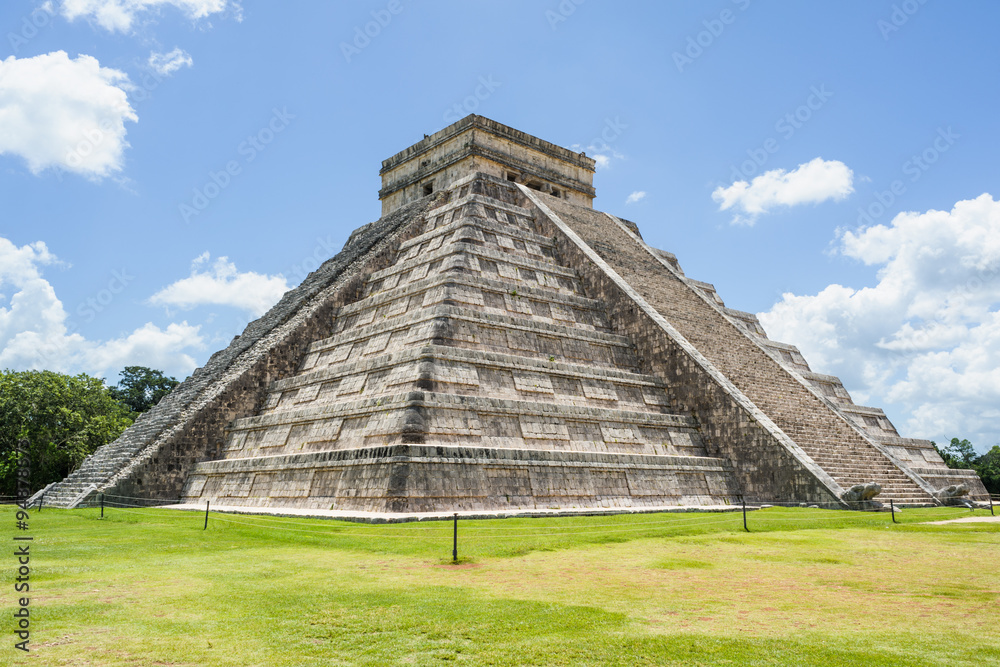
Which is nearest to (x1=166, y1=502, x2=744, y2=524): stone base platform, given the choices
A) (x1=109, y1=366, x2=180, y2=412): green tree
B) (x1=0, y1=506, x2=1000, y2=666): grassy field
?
(x1=0, y1=506, x2=1000, y2=666): grassy field

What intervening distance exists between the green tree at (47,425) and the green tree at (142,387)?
20.3m

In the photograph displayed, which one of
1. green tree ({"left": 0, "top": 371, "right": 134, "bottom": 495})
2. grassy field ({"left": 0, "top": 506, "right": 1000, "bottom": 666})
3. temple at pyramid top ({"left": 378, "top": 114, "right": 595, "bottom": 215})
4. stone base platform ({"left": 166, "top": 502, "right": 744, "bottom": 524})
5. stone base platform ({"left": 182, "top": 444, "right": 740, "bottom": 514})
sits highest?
temple at pyramid top ({"left": 378, "top": 114, "right": 595, "bottom": 215})

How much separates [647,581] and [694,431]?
11.1 metres

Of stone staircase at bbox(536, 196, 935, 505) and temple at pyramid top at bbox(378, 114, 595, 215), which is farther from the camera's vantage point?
temple at pyramid top at bbox(378, 114, 595, 215)

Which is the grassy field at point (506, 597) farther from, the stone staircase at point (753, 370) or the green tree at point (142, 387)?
the green tree at point (142, 387)

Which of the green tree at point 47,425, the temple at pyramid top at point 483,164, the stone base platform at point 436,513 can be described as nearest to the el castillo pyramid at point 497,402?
the stone base platform at point 436,513

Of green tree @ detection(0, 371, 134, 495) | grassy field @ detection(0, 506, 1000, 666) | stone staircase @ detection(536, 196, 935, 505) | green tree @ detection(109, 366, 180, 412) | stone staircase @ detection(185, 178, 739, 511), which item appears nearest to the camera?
grassy field @ detection(0, 506, 1000, 666)

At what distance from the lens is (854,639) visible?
4945 mm

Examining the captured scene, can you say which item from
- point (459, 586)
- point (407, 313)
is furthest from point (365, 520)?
point (407, 313)

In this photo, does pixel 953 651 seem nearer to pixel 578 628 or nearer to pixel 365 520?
pixel 578 628

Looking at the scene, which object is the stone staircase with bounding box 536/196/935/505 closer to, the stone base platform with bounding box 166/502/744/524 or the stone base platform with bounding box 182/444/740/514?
the stone base platform with bounding box 182/444/740/514

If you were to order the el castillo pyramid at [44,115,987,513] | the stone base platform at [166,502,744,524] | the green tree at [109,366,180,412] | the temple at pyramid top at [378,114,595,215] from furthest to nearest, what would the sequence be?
the green tree at [109,366,180,412]
the temple at pyramid top at [378,114,595,215]
the el castillo pyramid at [44,115,987,513]
the stone base platform at [166,502,744,524]

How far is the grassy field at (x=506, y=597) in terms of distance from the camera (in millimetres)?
4664

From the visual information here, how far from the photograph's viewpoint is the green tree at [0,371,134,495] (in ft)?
91.9
